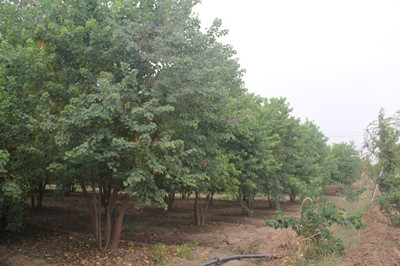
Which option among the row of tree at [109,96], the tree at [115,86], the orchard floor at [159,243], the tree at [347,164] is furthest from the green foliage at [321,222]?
the tree at [347,164]

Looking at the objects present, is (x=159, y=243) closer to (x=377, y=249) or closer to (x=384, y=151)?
(x=377, y=249)

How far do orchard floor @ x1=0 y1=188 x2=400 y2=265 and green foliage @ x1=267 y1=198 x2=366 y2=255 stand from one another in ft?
1.20

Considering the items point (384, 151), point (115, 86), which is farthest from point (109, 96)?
point (384, 151)

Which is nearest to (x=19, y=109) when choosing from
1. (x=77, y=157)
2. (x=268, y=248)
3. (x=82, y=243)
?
(x=77, y=157)

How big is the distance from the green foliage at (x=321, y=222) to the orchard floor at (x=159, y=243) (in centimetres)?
36

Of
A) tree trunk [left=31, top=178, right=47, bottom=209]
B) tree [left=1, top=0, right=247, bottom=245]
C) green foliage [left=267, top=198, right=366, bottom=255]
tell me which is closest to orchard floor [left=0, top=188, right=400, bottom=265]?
green foliage [left=267, top=198, right=366, bottom=255]

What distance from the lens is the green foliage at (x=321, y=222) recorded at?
22.3 feet

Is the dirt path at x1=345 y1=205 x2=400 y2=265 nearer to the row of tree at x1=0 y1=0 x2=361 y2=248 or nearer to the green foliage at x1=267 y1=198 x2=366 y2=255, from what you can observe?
the green foliage at x1=267 y1=198 x2=366 y2=255

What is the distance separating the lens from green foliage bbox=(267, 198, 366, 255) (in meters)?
6.80

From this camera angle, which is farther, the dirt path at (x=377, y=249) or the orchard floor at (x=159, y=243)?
the orchard floor at (x=159, y=243)

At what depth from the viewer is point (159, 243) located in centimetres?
986

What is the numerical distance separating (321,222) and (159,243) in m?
5.17

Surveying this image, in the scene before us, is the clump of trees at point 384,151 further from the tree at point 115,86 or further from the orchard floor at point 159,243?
the tree at point 115,86

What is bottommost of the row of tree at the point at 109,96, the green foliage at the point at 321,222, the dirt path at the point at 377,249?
the dirt path at the point at 377,249
